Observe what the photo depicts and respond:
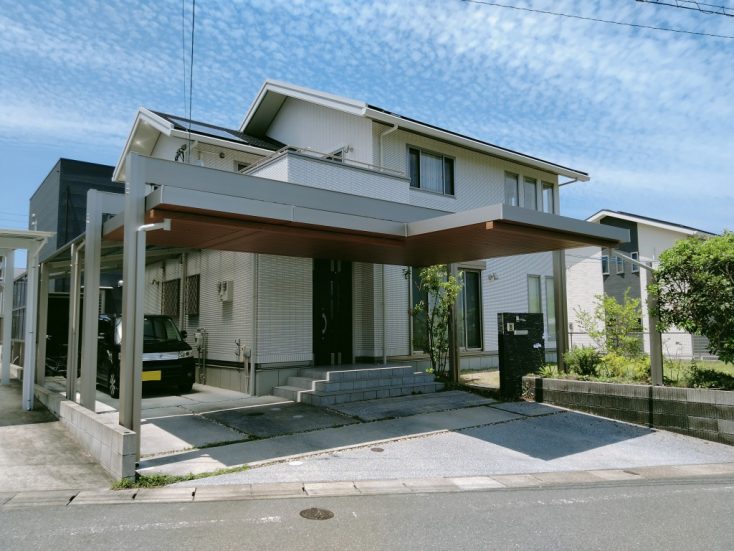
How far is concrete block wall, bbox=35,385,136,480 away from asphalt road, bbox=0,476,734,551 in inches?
27.4

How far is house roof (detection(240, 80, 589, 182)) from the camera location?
474 inches

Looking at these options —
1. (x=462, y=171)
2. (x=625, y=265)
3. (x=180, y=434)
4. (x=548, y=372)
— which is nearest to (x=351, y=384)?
(x=180, y=434)

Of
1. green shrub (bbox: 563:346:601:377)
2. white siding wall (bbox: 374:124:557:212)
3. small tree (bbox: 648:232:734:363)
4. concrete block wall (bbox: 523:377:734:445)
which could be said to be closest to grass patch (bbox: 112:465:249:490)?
concrete block wall (bbox: 523:377:734:445)

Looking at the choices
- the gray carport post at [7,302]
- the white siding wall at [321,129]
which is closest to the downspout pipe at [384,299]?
the white siding wall at [321,129]

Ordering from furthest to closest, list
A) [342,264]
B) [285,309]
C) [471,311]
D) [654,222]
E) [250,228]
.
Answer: [654,222]
[471,311]
[342,264]
[285,309]
[250,228]

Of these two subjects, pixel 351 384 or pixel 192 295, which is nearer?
pixel 351 384

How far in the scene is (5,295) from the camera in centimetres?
1137

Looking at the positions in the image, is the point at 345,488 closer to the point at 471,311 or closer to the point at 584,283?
the point at 471,311

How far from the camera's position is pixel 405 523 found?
176 inches

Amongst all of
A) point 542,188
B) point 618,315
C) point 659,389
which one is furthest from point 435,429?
point 542,188

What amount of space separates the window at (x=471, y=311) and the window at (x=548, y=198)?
13.8 ft

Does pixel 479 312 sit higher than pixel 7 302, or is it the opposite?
pixel 7 302

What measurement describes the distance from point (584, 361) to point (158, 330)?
27.0ft

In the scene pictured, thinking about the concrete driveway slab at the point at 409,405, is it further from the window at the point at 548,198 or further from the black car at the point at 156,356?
the window at the point at 548,198
